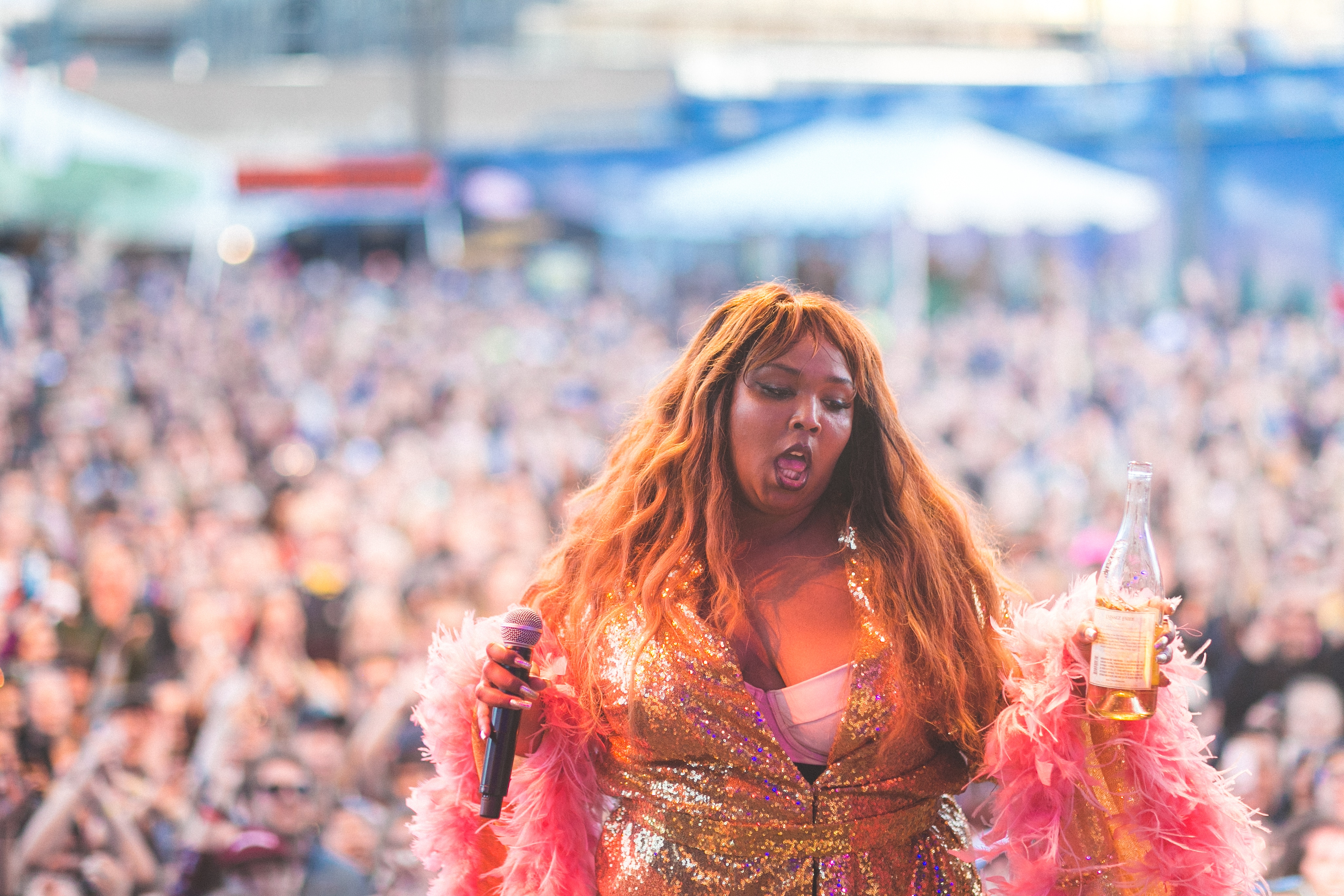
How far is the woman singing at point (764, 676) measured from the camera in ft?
5.30

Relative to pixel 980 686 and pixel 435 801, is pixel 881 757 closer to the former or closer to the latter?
pixel 980 686

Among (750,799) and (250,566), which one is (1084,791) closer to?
(750,799)

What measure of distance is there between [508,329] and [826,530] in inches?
488

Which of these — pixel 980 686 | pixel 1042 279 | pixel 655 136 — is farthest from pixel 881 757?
pixel 655 136

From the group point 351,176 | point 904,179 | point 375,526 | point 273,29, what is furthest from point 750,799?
point 273,29

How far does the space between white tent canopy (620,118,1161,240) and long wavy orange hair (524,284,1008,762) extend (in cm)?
825

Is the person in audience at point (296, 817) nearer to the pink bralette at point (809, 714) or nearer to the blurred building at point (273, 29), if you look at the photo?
the pink bralette at point (809, 714)

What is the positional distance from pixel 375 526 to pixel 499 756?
548 centimetres

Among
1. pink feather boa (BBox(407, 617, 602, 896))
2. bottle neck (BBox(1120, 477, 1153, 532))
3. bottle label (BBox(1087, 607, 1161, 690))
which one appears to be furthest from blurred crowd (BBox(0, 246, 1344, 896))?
pink feather boa (BBox(407, 617, 602, 896))

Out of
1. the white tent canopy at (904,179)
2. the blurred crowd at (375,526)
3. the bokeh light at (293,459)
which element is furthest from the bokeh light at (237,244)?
the bokeh light at (293,459)

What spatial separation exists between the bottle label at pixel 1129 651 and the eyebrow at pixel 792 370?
465mm

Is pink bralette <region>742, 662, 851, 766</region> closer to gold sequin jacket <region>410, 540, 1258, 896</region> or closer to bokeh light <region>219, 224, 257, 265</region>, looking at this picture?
gold sequin jacket <region>410, 540, 1258, 896</region>

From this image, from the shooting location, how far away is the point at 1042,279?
1623cm

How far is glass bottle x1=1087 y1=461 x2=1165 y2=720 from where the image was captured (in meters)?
1.55
